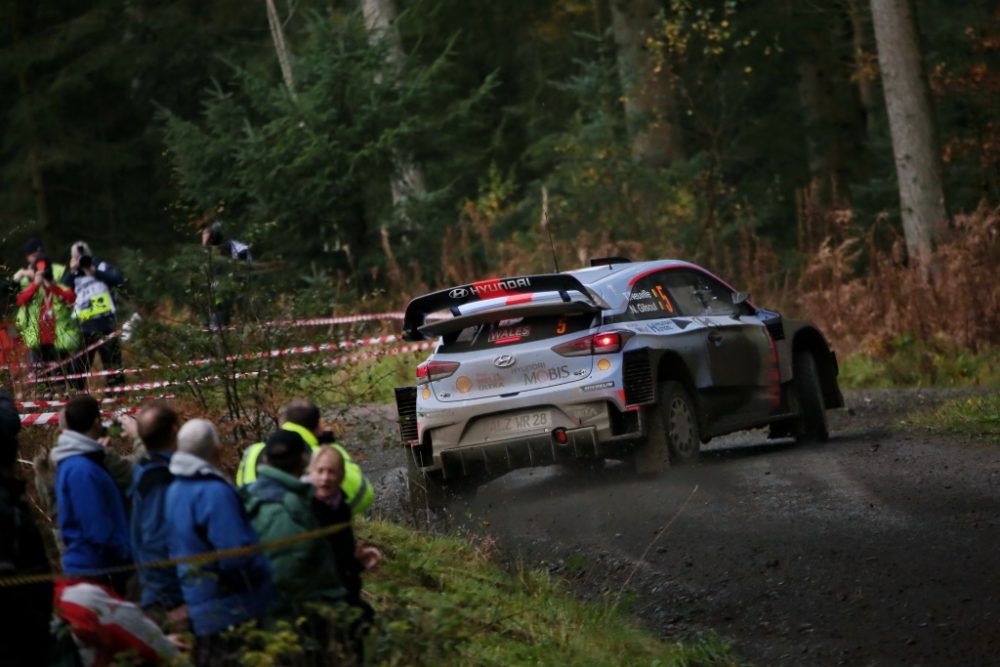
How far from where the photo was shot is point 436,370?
14234mm

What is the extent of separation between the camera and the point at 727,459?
15.4 metres

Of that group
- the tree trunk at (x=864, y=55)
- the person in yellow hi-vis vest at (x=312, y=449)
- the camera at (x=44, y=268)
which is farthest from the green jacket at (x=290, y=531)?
the tree trunk at (x=864, y=55)

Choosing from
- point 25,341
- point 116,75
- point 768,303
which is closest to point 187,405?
point 25,341

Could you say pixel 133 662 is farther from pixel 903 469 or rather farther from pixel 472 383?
pixel 903 469

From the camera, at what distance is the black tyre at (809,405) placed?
53.9 feet

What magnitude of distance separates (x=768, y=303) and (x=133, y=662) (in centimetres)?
1905

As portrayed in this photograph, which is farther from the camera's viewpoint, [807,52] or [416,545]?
[807,52]

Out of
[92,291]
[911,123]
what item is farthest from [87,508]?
[911,123]

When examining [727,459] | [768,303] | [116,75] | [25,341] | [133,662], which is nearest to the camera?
[133,662]

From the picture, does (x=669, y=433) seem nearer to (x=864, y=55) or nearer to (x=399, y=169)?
(x=399, y=169)

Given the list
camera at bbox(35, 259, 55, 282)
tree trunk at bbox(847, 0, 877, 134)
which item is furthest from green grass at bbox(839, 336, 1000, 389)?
tree trunk at bbox(847, 0, 877, 134)

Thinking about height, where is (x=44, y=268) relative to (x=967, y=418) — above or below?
above

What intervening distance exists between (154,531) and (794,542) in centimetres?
520

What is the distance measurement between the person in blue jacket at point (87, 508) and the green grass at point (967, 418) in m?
9.26
